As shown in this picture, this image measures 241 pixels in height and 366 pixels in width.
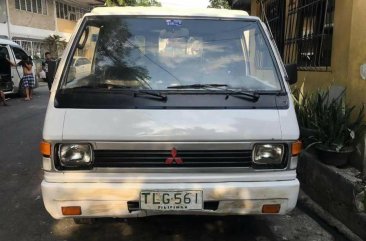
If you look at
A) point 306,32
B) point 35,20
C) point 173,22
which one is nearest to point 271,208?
point 173,22

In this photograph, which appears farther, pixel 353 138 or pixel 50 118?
pixel 353 138

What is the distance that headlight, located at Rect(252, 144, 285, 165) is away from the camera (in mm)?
3262

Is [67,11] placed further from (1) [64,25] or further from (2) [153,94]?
(2) [153,94]

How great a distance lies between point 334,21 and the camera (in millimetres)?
5445

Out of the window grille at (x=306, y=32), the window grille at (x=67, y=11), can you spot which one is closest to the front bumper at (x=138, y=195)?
the window grille at (x=306, y=32)

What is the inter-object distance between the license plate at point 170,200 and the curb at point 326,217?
167 centimetres

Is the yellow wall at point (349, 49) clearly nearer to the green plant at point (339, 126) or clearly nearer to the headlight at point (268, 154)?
the green plant at point (339, 126)

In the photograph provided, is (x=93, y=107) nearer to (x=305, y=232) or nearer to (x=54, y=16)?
(x=305, y=232)

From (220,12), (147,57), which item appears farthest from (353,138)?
(147,57)

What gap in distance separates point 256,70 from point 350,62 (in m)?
1.54

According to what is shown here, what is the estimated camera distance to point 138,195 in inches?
124

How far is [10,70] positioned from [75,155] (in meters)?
12.8

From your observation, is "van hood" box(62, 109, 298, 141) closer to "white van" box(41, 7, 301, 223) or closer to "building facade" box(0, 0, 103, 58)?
"white van" box(41, 7, 301, 223)

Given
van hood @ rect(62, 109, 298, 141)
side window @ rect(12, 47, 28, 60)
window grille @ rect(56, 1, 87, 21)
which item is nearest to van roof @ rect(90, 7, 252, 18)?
van hood @ rect(62, 109, 298, 141)
